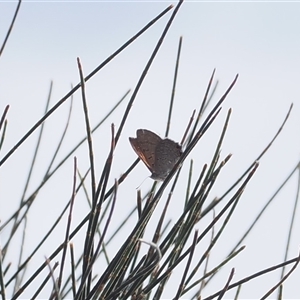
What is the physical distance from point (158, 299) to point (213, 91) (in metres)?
0.40

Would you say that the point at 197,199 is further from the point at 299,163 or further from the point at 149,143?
the point at 299,163

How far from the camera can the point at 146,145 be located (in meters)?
0.86

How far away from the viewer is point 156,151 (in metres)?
0.84

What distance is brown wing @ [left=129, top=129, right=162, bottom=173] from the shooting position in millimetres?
854

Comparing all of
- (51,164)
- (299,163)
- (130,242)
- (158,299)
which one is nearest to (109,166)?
(130,242)

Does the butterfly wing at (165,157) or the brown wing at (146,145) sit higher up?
the brown wing at (146,145)

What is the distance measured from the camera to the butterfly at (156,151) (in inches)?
31.9

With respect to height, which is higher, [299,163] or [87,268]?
[299,163]

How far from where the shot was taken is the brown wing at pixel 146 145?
854 millimetres

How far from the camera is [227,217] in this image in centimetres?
86

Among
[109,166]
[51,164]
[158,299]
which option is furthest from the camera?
[51,164]

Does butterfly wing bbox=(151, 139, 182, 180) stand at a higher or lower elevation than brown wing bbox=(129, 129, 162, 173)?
lower

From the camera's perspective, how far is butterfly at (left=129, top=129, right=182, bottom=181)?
812 millimetres

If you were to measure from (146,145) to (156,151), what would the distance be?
3 centimetres
